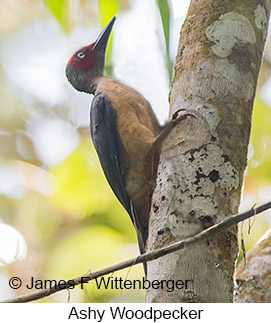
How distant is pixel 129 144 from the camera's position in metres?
2.88

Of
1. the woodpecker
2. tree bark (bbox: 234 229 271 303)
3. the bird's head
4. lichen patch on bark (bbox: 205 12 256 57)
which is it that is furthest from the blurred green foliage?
lichen patch on bark (bbox: 205 12 256 57)

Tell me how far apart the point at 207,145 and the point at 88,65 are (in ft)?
6.79

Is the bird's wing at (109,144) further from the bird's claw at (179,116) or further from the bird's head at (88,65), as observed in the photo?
the bird's claw at (179,116)

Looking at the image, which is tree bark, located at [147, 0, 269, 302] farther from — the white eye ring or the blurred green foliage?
the white eye ring

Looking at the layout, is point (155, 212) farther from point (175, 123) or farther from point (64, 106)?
point (64, 106)

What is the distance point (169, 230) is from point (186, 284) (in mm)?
199

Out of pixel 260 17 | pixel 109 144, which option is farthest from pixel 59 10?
pixel 109 144

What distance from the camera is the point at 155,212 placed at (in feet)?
5.86

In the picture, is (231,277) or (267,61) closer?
(231,277)

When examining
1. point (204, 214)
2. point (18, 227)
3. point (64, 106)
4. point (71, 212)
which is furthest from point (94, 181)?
point (204, 214)

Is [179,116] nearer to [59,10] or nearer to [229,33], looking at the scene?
[229,33]

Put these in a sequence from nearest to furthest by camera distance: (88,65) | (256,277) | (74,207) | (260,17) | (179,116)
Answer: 1. (179,116)
2. (260,17)
3. (256,277)
4. (88,65)
5. (74,207)

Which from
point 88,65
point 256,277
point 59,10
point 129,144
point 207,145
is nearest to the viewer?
point 207,145
